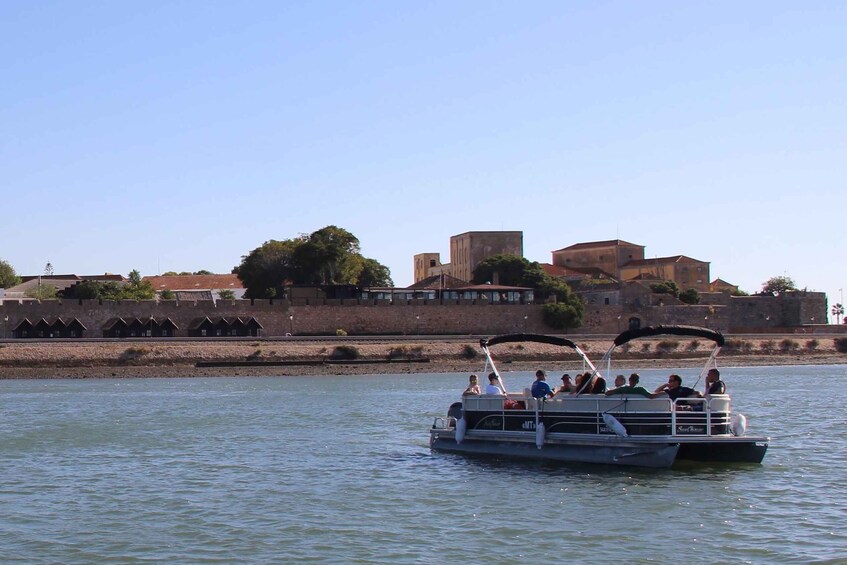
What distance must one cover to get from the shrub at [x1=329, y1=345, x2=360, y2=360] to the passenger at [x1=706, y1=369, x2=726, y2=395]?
4429 cm

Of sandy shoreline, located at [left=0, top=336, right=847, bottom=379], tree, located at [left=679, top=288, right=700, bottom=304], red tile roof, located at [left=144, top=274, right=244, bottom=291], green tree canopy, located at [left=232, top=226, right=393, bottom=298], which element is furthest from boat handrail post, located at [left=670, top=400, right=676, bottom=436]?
red tile roof, located at [left=144, top=274, right=244, bottom=291]

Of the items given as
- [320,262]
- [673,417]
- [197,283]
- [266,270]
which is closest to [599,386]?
[673,417]

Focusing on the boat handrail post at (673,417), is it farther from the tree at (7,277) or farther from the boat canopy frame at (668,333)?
the tree at (7,277)

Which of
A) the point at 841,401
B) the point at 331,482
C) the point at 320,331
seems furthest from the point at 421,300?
the point at 331,482

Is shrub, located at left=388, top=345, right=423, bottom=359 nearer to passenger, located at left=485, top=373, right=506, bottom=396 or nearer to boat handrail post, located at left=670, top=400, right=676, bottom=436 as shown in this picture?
passenger, located at left=485, top=373, right=506, bottom=396

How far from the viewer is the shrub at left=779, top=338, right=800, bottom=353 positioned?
73787mm

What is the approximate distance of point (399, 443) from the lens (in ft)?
83.7

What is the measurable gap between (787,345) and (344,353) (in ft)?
95.5

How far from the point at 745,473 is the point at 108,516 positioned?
33.7 ft

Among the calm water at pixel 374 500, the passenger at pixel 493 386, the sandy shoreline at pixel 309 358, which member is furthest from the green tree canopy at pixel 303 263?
the passenger at pixel 493 386

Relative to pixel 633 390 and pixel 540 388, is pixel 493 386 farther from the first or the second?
pixel 633 390

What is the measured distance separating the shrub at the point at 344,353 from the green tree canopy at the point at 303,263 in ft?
79.8

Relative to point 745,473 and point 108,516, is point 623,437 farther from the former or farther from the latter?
point 108,516

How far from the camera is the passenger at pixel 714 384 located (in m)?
19.2
